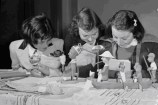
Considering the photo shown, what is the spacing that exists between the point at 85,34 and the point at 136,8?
1.76ft

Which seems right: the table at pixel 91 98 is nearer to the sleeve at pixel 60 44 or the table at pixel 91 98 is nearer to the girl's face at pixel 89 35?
the girl's face at pixel 89 35

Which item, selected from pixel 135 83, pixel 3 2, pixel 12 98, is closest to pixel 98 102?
pixel 135 83

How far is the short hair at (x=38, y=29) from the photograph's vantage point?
271cm

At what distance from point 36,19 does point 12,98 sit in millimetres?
1158

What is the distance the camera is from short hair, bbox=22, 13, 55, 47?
271 centimetres

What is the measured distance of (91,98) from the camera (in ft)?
5.49

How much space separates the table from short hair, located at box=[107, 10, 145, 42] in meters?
0.63

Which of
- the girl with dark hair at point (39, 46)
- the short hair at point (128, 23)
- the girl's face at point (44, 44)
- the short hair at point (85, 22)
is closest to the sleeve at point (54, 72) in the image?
the girl with dark hair at point (39, 46)

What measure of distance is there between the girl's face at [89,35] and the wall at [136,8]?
0.16 m

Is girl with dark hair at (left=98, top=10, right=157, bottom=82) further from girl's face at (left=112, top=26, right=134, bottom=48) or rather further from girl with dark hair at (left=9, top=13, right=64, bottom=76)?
girl with dark hair at (left=9, top=13, right=64, bottom=76)

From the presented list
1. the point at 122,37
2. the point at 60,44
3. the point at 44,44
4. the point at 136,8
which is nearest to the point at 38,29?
the point at 44,44

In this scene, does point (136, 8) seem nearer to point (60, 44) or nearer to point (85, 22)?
point (85, 22)

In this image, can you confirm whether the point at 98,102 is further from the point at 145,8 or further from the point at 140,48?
the point at 145,8

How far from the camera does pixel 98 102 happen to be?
1584 mm
